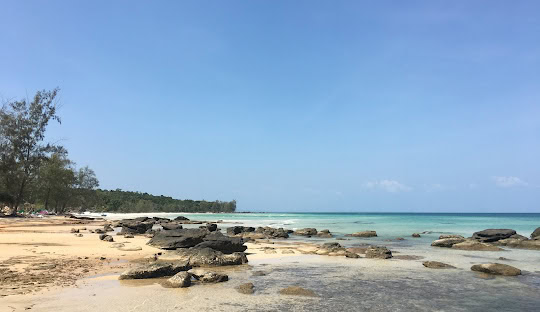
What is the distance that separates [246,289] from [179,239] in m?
11.4

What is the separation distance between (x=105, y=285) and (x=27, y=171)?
52076 mm

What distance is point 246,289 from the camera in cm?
1163

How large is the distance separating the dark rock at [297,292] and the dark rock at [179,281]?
10.0ft

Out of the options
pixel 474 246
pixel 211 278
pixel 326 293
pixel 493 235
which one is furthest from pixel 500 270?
pixel 493 235

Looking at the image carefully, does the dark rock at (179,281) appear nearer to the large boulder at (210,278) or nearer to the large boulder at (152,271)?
the large boulder at (210,278)

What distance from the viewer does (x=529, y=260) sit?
813 inches

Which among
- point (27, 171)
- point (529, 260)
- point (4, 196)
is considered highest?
point (27, 171)

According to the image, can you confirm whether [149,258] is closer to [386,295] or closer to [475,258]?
[386,295]

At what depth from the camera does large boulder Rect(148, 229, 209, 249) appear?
21766 millimetres

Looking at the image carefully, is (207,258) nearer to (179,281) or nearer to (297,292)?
(179,281)

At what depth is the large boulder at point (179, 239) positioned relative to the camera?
21766 mm

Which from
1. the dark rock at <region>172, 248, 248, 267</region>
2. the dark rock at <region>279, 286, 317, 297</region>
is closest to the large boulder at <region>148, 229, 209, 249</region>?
the dark rock at <region>172, 248, 248, 267</region>

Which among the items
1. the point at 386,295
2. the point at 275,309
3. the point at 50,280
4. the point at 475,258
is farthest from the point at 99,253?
the point at 475,258

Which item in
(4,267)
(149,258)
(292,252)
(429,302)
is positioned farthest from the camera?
(292,252)
